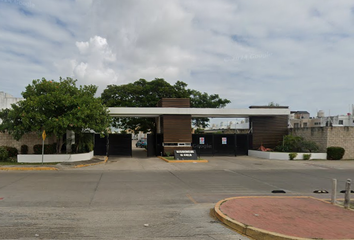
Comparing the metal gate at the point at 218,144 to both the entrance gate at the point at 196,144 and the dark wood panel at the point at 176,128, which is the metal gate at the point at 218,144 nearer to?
the entrance gate at the point at 196,144

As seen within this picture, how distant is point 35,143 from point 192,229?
761 inches

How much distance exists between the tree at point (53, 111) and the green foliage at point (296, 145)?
16.9m

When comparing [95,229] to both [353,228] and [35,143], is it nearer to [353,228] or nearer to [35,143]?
[353,228]

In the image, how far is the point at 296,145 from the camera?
87.6ft

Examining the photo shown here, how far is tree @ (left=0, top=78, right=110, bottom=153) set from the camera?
1848cm

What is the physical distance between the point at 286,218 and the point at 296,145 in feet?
71.0

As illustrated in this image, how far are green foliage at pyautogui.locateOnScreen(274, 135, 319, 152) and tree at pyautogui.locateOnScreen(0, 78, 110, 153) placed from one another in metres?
16.9

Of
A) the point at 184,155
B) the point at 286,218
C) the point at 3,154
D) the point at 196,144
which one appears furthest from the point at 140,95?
the point at 286,218

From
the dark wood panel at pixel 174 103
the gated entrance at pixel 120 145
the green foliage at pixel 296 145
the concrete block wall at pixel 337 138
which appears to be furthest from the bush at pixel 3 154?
the concrete block wall at pixel 337 138

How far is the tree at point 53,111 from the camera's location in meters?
18.5

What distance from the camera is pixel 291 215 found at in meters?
7.16

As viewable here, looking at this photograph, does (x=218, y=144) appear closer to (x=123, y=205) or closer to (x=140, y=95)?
(x=140, y=95)

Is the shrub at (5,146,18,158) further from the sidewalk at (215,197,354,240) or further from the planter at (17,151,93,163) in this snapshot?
the sidewalk at (215,197,354,240)

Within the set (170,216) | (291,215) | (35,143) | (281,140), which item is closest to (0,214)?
(170,216)
